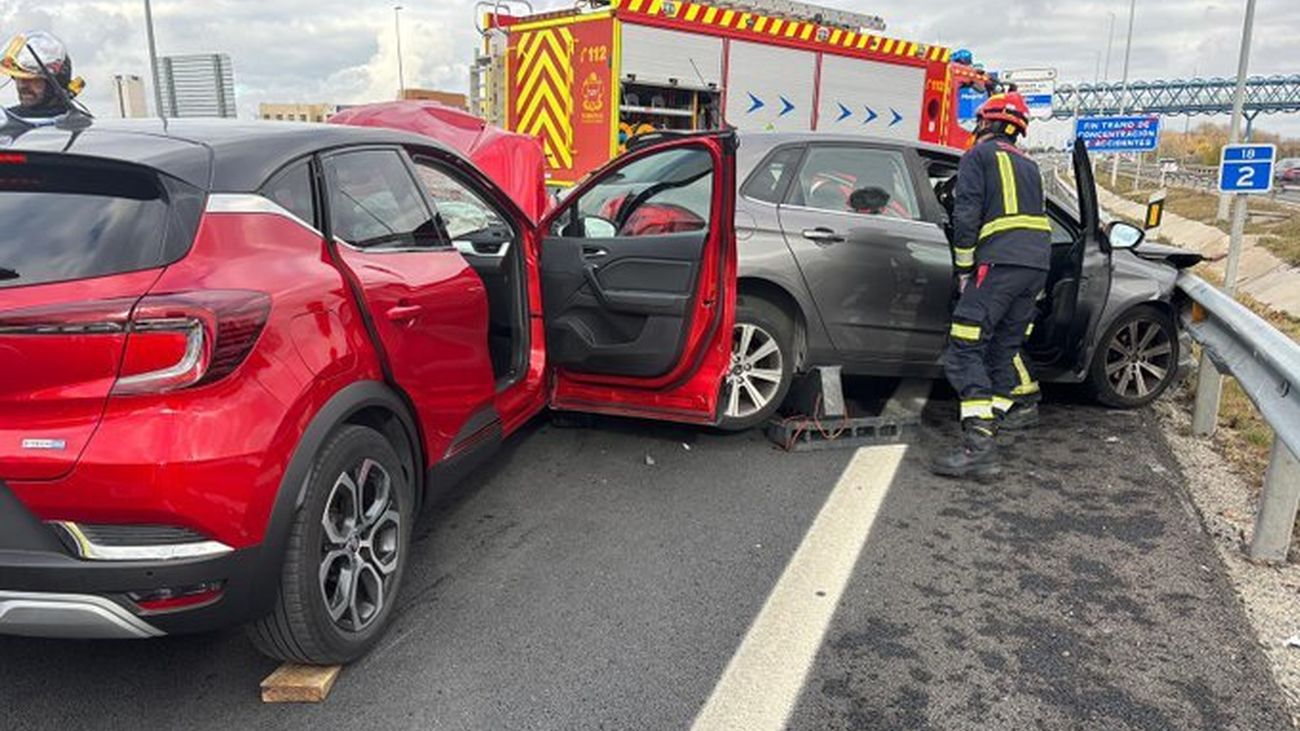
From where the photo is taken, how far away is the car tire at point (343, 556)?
8.21 ft

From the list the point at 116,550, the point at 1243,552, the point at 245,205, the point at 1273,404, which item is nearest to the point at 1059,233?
the point at 1273,404

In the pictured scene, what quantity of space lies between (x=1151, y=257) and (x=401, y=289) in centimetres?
463

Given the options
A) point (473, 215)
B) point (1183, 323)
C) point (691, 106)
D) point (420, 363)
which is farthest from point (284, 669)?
point (691, 106)

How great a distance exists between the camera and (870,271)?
494 cm

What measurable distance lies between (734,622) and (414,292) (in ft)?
5.00

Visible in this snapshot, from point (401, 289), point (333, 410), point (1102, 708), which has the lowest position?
point (1102, 708)

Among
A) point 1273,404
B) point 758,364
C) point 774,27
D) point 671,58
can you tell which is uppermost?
point 774,27

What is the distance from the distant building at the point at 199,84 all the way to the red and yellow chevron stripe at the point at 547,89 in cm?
1523

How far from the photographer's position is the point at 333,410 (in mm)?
2568

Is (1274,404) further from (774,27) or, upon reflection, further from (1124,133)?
(1124,133)

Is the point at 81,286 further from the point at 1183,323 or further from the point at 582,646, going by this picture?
the point at 1183,323

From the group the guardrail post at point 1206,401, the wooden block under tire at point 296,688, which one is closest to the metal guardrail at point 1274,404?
the guardrail post at point 1206,401

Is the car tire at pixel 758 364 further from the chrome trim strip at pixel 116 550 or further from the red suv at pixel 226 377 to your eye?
the chrome trim strip at pixel 116 550

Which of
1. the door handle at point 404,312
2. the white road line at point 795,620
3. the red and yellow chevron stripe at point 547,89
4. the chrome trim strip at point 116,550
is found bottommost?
the white road line at point 795,620
